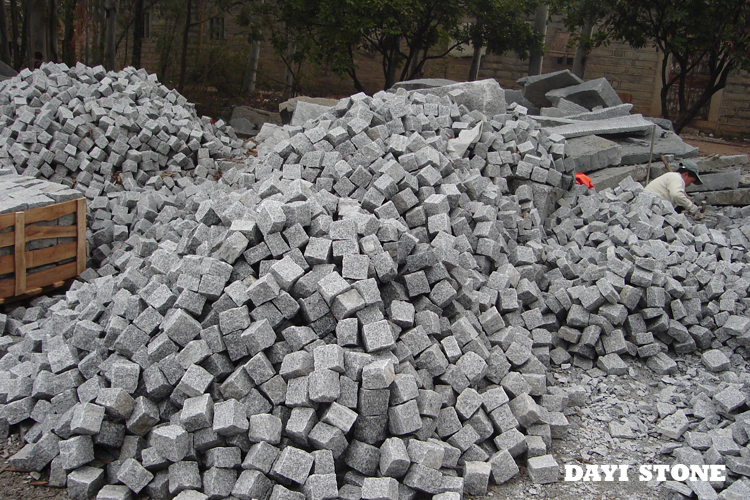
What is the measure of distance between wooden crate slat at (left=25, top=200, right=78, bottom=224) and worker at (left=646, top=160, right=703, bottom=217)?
22.8 ft

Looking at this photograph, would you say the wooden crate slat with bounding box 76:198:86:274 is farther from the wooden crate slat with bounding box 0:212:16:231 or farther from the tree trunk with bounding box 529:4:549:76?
the tree trunk with bounding box 529:4:549:76

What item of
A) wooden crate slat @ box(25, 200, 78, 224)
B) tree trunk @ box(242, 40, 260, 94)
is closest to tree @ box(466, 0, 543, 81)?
tree trunk @ box(242, 40, 260, 94)

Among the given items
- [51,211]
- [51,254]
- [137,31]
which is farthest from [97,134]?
[137,31]

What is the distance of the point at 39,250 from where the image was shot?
5547mm

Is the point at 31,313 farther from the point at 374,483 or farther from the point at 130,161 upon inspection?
the point at 374,483

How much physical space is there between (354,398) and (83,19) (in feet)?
63.9

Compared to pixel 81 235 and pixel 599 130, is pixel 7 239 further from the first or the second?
pixel 599 130

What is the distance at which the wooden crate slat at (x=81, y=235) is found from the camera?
5.89 metres

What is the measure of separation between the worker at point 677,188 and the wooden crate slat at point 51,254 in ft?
23.0

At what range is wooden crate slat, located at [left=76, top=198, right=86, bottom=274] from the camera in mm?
5887

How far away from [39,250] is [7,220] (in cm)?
49

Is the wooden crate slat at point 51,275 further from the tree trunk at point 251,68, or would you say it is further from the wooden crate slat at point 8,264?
the tree trunk at point 251,68

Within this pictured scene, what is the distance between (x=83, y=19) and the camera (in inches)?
726

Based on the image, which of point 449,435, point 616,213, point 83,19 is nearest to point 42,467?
point 449,435
